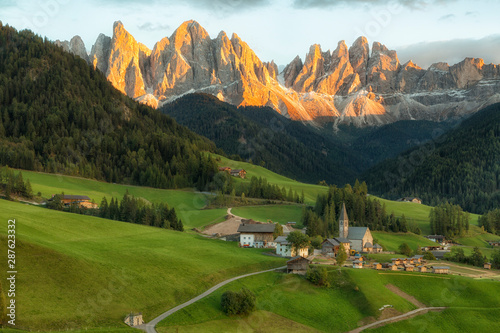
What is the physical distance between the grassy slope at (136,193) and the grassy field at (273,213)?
22.2 ft

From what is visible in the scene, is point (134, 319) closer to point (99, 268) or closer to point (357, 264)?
point (99, 268)

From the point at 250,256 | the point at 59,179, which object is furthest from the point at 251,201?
the point at 250,256

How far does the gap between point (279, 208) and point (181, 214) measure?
31.9 metres

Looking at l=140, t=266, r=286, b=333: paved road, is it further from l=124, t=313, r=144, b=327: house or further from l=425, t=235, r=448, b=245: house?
l=425, t=235, r=448, b=245: house

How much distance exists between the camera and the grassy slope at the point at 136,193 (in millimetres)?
153500

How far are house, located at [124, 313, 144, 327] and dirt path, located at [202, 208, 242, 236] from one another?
67.9m

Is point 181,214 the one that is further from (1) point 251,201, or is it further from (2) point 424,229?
(2) point 424,229

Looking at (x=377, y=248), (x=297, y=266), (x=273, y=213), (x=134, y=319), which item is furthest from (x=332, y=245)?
(x=134, y=319)

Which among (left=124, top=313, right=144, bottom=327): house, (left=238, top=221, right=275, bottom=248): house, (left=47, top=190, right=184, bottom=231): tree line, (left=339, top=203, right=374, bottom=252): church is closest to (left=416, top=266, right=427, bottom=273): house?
(left=339, top=203, right=374, bottom=252): church

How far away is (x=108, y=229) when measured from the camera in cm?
10475

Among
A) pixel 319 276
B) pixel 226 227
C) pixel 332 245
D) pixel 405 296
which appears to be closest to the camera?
pixel 319 276

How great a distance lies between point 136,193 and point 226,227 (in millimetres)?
53791

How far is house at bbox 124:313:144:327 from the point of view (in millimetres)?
61559

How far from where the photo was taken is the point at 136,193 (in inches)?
7101
